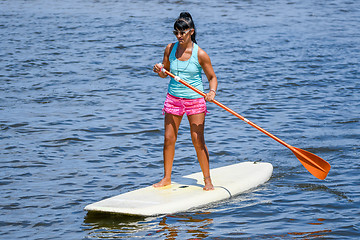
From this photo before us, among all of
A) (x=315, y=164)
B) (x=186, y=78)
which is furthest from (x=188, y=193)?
(x=315, y=164)

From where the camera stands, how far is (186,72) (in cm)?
646

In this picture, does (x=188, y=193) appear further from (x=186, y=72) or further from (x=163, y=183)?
(x=186, y=72)

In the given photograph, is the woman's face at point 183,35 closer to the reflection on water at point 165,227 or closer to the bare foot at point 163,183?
the bare foot at point 163,183

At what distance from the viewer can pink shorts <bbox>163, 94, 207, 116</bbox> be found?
6509mm

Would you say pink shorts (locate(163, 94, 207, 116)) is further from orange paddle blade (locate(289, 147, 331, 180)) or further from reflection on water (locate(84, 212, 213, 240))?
orange paddle blade (locate(289, 147, 331, 180))

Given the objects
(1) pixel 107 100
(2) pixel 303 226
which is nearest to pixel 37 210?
(2) pixel 303 226

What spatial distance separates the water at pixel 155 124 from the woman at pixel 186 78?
0.87 m

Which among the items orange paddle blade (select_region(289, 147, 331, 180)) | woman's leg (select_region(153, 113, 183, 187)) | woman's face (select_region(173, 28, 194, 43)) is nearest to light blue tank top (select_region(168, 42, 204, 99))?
woman's face (select_region(173, 28, 194, 43))

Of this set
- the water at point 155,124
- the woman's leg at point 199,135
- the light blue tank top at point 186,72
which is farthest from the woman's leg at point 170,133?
the water at point 155,124

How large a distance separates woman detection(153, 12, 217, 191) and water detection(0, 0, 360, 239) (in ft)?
2.84

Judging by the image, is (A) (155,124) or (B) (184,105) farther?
(A) (155,124)

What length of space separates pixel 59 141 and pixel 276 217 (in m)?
4.05

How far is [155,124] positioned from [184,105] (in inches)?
153

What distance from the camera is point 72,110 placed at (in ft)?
36.7
